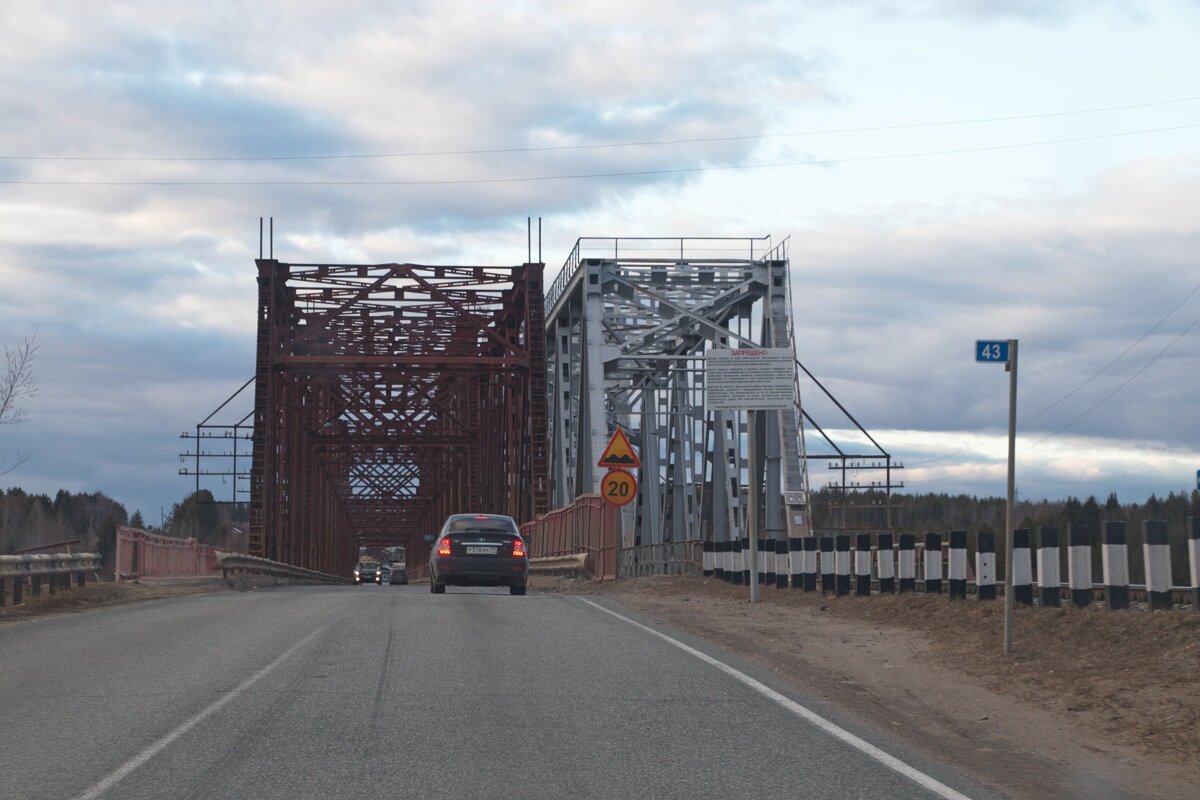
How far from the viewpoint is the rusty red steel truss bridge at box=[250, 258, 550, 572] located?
5100 cm

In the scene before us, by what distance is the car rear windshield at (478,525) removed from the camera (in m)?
28.3

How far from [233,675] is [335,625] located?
16.9ft

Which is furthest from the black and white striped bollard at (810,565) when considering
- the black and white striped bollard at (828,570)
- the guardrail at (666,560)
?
the guardrail at (666,560)

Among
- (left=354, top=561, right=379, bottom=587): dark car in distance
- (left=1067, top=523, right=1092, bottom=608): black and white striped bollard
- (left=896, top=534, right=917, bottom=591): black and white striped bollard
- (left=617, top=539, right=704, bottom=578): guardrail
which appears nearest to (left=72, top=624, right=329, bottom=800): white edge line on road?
(left=1067, top=523, right=1092, bottom=608): black and white striped bollard

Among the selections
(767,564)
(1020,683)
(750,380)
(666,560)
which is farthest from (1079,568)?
(666,560)

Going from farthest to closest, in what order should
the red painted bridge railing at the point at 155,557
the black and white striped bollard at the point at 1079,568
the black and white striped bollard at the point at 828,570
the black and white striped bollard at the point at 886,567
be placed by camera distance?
the red painted bridge railing at the point at 155,557 < the black and white striped bollard at the point at 828,570 < the black and white striped bollard at the point at 886,567 < the black and white striped bollard at the point at 1079,568

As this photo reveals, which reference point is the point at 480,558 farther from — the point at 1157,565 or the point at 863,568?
the point at 1157,565

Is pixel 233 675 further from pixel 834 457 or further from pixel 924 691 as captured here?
pixel 834 457

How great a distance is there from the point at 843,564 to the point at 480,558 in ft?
29.1

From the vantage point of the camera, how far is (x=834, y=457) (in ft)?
188

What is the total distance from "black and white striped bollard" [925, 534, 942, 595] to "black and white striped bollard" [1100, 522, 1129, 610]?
16.2 ft

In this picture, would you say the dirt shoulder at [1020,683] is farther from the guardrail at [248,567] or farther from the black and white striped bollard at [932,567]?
the guardrail at [248,567]

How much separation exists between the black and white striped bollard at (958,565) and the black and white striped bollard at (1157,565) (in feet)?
13.0

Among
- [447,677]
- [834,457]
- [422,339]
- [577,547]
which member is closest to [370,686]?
[447,677]
